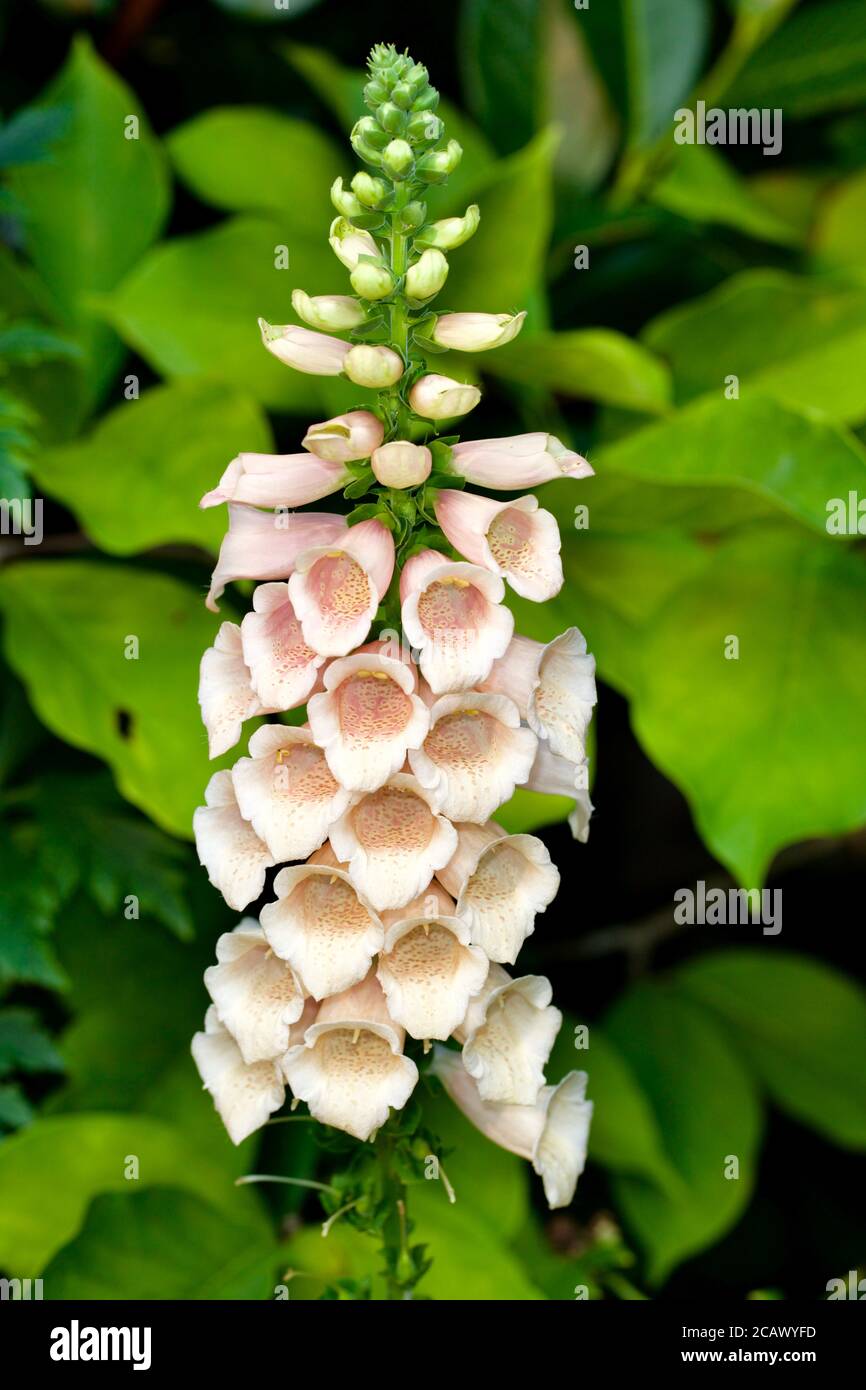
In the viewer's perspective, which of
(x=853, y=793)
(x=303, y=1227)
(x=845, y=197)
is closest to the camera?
(x=853, y=793)

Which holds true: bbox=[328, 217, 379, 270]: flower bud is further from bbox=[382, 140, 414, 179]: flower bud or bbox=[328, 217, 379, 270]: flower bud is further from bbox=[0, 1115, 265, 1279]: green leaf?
bbox=[0, 1115, 265, 1279]: green leaf

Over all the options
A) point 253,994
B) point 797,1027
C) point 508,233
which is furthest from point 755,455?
point 797,1027

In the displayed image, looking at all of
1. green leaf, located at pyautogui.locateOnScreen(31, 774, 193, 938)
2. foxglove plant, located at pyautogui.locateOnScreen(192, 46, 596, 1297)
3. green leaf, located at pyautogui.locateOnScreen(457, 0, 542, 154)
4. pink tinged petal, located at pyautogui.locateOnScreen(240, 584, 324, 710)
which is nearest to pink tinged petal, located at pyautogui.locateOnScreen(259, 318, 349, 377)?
foxglove plant, located at pyautogui.locateOnScreen(192, 46, 596, 1297)

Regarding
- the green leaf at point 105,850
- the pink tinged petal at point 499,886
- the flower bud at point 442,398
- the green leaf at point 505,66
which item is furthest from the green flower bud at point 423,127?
the green leaf at point 505,66

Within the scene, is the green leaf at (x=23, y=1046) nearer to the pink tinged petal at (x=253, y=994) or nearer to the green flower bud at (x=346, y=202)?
the pink tinged petal at (x=253, y=994)

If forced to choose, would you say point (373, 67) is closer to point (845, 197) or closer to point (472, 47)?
point (472, 47)

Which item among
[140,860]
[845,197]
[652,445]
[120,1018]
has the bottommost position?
[120,1018]

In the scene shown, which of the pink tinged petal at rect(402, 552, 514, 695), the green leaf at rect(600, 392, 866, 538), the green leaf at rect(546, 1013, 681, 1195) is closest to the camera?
the pink tinged petal at rect(402, 552, 514, 695)
